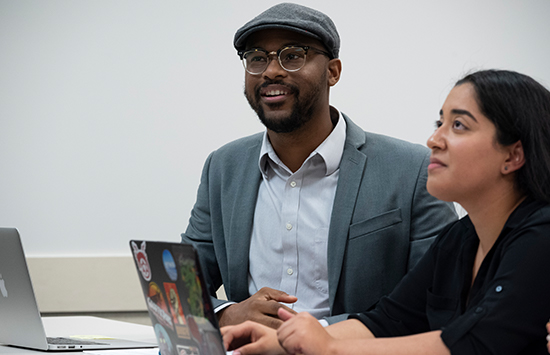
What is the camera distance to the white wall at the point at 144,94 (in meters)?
2.85

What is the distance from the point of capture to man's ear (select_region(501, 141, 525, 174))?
3.28 ft

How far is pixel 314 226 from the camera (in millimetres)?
1707

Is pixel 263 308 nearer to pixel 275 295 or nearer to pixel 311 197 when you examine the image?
pixel 275 295

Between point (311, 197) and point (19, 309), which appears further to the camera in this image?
point (311, 197)

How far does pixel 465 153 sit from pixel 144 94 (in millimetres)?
2212

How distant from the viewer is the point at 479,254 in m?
1.09

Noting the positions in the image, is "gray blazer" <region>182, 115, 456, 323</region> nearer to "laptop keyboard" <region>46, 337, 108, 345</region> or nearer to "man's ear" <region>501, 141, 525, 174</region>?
"laptop keyboard" <region>46, 337, 108, 345</region>

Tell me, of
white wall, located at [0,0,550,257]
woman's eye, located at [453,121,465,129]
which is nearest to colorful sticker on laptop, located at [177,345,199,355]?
woman's eye, located at [453,121,465,129]

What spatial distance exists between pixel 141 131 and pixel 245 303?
5.46 ft

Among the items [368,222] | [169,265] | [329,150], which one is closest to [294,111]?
[329,150]

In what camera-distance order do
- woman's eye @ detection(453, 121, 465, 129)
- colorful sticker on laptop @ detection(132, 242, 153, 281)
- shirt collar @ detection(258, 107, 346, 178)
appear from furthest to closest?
shirt collar @ detection(258, 107, 346, 178) < woman's eye @ detection(453, 121, 465, 129) < colorful sticker on laptop @ detection(132, 242, 153, 281)

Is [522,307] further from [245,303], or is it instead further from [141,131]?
[141,131]

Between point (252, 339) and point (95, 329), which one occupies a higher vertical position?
point (252, 339)

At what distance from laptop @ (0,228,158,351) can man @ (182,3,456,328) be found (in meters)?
0.46
